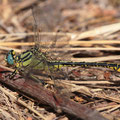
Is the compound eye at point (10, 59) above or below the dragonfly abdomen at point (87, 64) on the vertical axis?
above

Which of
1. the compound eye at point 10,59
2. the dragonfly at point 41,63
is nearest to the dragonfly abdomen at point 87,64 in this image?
the dragonfly at point 41,63

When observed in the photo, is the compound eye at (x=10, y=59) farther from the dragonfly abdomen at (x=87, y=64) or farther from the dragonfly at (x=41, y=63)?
the dragonfly abdomen at (x=87, y=64)

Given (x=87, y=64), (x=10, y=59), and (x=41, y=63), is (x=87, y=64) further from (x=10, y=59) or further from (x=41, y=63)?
(x=10, y=59)

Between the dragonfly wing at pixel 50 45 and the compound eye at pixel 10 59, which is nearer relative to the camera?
the dragonfly wing at pixel 50 45

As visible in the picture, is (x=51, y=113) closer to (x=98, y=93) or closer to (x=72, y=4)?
(x=98, y=93)

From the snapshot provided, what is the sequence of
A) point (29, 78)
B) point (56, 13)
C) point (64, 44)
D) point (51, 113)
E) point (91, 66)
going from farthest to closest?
point (56, 13)
point (64, 44)
point (91, 66)
point (29, 78)
point (51, 113)

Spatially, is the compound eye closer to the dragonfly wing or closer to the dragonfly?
the dragonfly

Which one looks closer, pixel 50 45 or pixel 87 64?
pixel 87 64

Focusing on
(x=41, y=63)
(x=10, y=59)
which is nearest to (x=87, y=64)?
(x=41, y=63)

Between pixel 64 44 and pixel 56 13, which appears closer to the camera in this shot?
pixel 64 44

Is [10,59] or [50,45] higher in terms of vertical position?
[50,45]

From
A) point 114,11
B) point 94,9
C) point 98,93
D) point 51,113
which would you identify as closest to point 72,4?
point 94,9
